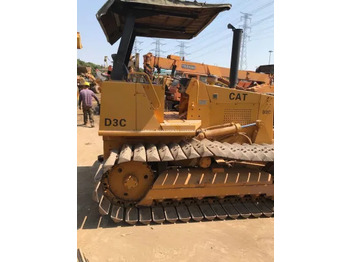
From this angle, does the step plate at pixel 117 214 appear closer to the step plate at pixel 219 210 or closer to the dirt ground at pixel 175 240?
the dirt ground at pixel 175 240

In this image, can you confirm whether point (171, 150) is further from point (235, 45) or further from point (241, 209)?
point (235, 45)

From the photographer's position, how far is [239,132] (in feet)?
15.8

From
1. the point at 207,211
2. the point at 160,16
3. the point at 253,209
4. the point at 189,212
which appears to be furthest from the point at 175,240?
the point at 160,16

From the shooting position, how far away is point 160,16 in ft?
15.0

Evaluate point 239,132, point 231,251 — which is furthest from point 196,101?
point 231,251

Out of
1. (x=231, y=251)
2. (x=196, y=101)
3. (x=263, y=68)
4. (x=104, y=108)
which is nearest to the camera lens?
(x=231, y=251)

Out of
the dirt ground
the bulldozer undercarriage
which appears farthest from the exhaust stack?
the dirt ground

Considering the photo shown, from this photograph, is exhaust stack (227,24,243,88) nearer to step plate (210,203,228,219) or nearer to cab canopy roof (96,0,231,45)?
cab canopy roof (96,0,231,45)

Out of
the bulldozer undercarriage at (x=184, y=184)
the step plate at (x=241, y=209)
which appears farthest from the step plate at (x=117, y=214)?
the step plate at (x=241, y=209)

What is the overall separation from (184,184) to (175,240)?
91 cm

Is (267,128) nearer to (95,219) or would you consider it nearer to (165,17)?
(165,17)

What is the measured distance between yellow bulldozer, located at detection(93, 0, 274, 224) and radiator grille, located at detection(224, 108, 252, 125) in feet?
0.07

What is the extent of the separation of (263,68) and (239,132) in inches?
683

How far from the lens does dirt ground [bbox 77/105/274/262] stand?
319 cm
